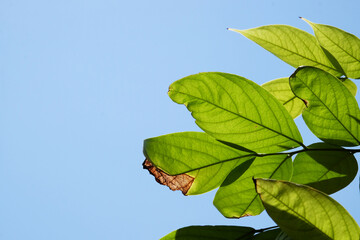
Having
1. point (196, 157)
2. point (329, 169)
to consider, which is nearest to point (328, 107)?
point (329, 169)

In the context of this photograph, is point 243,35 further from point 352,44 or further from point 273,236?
point 273,236

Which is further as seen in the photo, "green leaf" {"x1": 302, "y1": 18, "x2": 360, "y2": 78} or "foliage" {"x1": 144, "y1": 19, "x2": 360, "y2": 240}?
"green leaf" {"x1": 302, "y1": 18, "x2": 360, "y2": 78}

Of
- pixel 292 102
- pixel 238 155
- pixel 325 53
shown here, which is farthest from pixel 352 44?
pixel 238 155

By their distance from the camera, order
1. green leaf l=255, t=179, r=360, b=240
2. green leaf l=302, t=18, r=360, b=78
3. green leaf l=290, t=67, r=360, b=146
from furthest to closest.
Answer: green leaf l=302, t=18, r=360, b=78, green leaf l=290, t=67, r=360, b=146, green leaf l=255, t=179, r=360, b=240

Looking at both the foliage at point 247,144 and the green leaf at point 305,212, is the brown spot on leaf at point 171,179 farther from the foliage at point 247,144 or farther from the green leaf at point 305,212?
the green leaf at point 305,212

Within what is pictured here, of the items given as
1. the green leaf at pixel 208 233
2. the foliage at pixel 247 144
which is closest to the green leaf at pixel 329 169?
the foliage at pixel 247 144

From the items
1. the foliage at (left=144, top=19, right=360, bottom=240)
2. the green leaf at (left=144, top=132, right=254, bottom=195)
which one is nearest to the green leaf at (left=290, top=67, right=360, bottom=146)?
the foliage at (left=144, top=19, right=360, bottom=240)

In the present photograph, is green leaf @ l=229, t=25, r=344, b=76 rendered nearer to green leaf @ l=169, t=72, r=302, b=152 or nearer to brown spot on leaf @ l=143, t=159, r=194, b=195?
green leaf @ l=169, t=72, r=302, b=152
